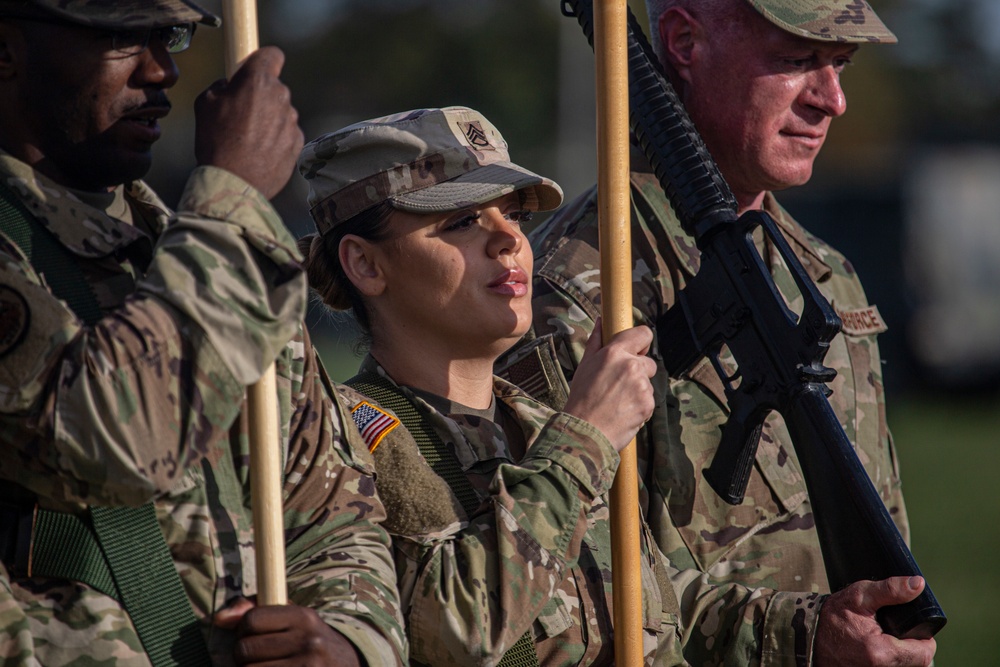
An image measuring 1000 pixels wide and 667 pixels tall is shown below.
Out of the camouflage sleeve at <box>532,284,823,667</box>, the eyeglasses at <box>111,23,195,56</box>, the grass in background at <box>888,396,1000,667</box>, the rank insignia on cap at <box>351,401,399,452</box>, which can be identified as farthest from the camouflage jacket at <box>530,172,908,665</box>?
the grass in background at <box>888,396,1000,667</box>

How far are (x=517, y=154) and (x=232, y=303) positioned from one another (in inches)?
1572

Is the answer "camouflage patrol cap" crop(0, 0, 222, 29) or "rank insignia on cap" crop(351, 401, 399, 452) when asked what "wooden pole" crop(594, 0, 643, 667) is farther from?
"camouflage patrol cap" crop(0, 0, 222, 29)

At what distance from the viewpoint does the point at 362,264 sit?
365 centimetres

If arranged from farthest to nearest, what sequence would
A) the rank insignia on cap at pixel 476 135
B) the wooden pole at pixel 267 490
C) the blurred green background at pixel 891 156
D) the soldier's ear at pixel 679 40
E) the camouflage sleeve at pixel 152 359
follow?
the blurred green background at pixel 891 156
the soldier's ear at pixel 679 40
the rank insignia on cap at pixel 476 135
the wooden pole at pixel 267 490
the camouflage sleeve at pixel 152 359

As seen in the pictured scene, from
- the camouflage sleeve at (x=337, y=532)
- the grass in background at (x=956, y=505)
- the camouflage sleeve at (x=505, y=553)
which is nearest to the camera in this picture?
the camouflage sleeve at (x=337, y=532)

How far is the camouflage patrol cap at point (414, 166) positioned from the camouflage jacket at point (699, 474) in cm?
56

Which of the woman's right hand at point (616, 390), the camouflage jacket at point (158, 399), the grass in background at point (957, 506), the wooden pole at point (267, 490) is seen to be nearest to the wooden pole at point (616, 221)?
the woman's right hand at point (616, 390)

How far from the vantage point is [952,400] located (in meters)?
21.0

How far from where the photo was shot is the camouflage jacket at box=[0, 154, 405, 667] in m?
2.47

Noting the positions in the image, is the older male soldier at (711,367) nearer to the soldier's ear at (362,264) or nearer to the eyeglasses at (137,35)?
the soldier's ear at (362,264)

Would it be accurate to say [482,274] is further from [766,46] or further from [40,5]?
[766,46]

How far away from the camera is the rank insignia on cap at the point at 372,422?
3301 mm

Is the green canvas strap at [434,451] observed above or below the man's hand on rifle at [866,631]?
above

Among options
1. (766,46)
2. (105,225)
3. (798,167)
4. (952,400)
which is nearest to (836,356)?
(798,167)
